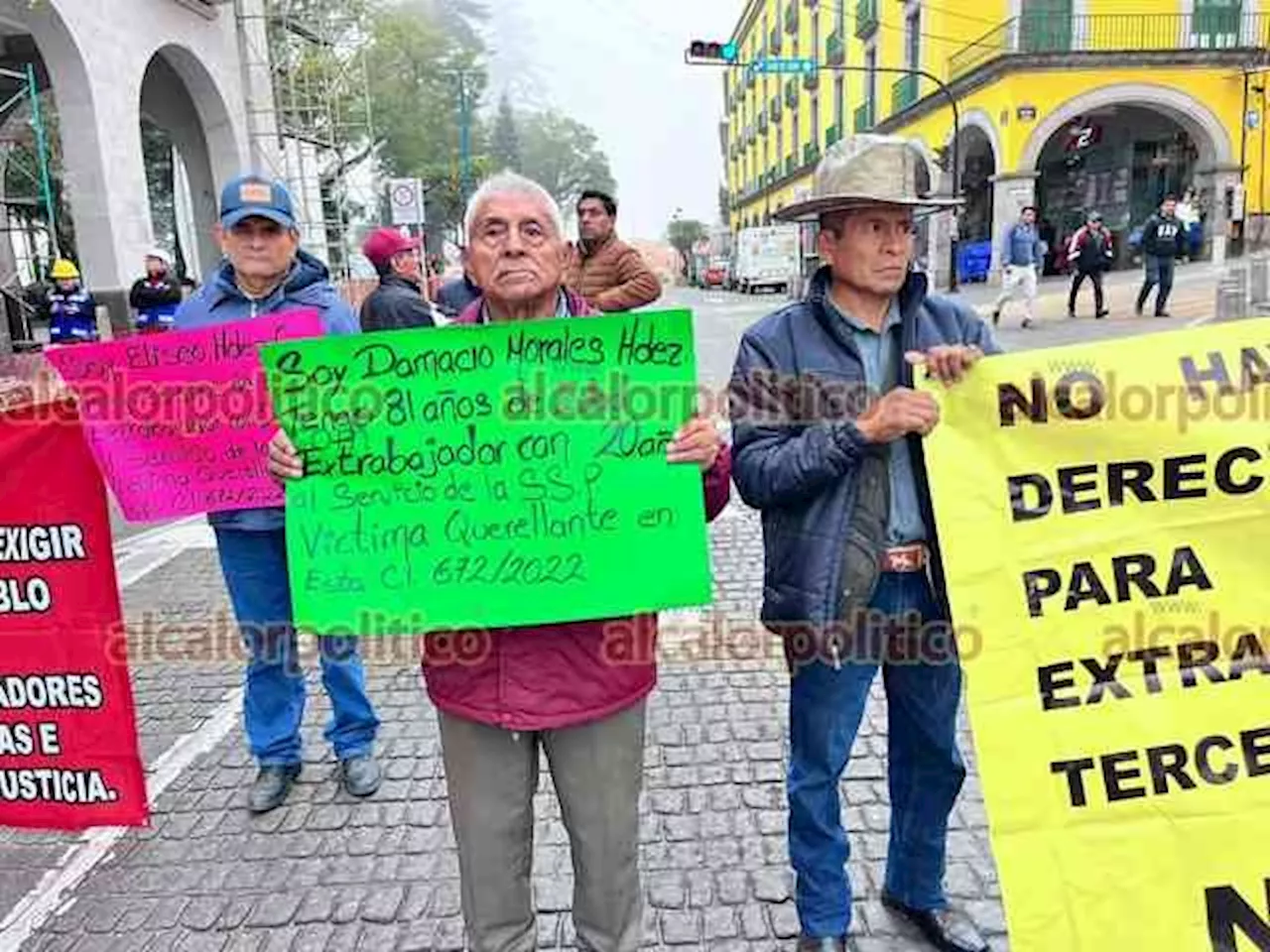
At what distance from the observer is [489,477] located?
2.19 m

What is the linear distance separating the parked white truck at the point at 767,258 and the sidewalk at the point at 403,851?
37.3 m

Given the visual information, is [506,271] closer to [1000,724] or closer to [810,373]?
[810,373]

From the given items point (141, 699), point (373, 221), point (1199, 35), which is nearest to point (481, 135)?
point (373, 221)

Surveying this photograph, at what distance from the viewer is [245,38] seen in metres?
20.5

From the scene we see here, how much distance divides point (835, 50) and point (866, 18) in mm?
6584

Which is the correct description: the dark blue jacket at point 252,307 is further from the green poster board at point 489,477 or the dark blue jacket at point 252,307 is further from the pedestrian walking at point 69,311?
the pedestrian walking at point 69,311

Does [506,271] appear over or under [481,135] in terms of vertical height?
under

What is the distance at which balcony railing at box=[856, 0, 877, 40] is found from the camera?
3666 cm

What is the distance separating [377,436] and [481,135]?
3637 inches

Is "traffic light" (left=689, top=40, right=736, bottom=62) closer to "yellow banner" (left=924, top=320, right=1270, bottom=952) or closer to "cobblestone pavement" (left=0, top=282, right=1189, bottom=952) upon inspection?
"cobblestone pavement" (left=0, top=282, right=1189, bottom=952)

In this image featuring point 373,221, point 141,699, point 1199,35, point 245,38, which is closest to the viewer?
point 141,699

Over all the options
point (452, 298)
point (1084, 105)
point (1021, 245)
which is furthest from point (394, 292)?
point (1084, 105)

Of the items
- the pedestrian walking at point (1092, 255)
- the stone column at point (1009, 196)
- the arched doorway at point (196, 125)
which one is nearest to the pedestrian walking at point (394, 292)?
the pedestrian walking at point (1092, 255)

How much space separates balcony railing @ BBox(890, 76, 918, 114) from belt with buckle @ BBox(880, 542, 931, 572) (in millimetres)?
34143
